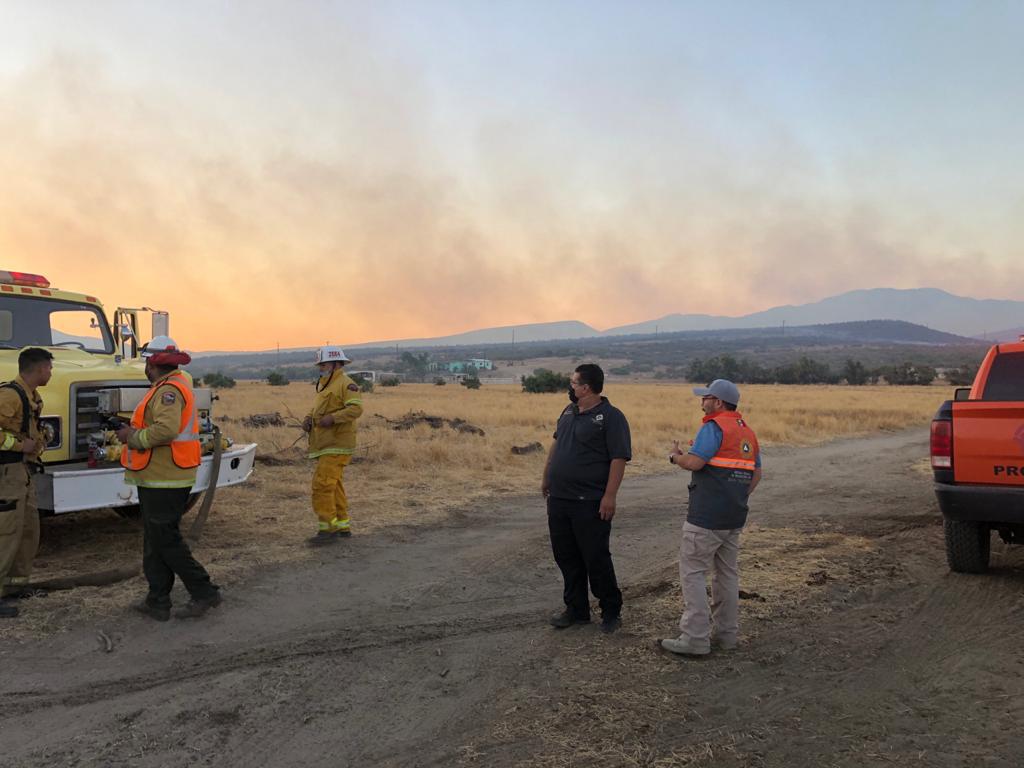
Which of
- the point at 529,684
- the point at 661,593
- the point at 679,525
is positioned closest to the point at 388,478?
the point at 679,525

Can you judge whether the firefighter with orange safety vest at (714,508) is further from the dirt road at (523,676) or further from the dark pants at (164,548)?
the dark pants at (164,548)

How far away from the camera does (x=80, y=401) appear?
244 inches

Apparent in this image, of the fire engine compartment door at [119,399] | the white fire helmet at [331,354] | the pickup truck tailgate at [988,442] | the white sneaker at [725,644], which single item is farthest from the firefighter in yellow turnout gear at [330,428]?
the pickup truck tailgate at [988,442]

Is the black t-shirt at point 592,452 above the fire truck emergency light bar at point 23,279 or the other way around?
the other way around

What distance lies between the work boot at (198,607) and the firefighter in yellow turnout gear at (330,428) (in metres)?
2.02

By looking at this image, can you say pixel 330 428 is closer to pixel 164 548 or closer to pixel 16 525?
pixel 164 548

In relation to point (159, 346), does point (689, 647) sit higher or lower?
lower

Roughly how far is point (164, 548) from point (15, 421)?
1.38 metres

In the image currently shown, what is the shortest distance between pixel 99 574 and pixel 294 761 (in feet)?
11.3

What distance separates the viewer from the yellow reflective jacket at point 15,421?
4980mm

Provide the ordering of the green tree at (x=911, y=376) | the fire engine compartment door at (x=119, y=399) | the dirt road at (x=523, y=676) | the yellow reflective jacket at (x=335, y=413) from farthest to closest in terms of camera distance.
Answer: the green tree at (x=911, y=376)
the yellow reflective jacket at (x=335, y=413)
the fire engine compartment door at (x=119, y=399)
the dirt road at (x=523, y=676)

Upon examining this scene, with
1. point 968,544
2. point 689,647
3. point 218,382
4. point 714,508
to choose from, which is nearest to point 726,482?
point 714,508

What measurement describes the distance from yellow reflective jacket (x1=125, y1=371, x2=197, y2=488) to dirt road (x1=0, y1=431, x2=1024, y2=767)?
97 centimetres

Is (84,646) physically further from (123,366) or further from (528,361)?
(528,361)
